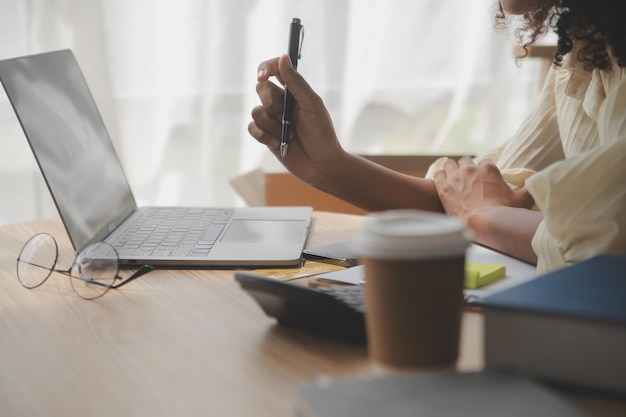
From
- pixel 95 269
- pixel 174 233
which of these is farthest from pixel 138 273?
pixel 174 233

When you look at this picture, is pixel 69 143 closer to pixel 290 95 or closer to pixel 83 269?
pixel 83 269

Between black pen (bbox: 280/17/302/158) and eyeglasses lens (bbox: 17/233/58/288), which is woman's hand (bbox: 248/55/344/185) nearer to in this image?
black pen (bbox: 280/17/302/158)

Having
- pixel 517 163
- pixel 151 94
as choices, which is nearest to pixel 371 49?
pixel 151 94

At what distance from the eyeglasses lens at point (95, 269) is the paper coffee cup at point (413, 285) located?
47 centimetres

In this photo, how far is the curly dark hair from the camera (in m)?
1.05

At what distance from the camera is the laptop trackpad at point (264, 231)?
1129 mm

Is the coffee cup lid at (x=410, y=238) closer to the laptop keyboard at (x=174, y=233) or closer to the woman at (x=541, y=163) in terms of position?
the woman at (x=541, y=163)

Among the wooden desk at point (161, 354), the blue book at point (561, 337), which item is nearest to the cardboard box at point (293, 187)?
the wooden desk at point (161, 354)

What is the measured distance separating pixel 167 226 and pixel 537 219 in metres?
0.53

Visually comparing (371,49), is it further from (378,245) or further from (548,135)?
(378,245)

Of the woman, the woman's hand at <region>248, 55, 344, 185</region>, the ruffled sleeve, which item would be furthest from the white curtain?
the ruffled sleeve

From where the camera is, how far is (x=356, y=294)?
77cm

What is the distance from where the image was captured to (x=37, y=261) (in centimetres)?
101

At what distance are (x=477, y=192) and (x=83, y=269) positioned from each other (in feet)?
2.09
